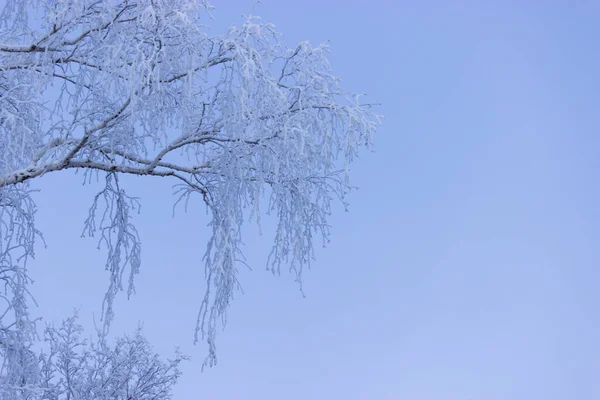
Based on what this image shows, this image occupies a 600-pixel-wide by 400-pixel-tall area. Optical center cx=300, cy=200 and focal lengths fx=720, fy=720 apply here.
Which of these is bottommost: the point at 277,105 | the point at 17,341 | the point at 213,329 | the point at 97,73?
the point at 213,329

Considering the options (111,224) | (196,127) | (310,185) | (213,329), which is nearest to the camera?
(213,329)

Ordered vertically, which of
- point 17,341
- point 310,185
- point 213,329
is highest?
point 310,185

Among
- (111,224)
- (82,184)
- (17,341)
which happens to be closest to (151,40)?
(82,184)

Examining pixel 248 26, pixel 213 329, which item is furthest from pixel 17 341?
pixel 248 26

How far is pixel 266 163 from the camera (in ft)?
13.6

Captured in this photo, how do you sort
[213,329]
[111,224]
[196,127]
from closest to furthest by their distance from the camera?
1. [213,329]
2. [196,127]
3. [111,224]

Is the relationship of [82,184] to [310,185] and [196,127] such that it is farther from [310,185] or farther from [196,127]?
[310,185]

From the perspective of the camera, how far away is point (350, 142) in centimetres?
422

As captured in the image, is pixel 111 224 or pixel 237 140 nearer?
pixel 237 140

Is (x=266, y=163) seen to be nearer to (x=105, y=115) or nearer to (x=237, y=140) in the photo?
(x=237, y=140)

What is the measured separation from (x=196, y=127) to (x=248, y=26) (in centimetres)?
77

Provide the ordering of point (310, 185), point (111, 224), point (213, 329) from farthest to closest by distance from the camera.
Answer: point (111, 224)
point (310, 185)
point (213, 329)

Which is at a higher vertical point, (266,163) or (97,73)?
(97,73)

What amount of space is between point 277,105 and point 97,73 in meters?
1.13
